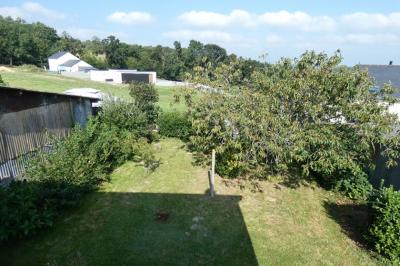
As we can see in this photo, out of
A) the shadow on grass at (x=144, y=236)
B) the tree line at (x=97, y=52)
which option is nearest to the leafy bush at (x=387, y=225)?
the shadow on grass at (x=144, y=236)

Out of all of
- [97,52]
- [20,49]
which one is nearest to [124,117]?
[20,49]

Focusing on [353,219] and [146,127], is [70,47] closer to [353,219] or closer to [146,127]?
[146,127]

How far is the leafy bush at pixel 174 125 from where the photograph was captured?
17402 millimetres

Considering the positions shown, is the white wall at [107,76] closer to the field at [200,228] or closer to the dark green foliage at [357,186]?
the field at [200,228]

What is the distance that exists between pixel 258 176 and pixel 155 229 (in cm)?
504

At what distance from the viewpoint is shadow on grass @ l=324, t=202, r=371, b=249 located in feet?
27.0

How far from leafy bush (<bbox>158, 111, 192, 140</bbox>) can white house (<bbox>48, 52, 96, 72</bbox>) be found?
208 feet

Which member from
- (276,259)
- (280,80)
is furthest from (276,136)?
(276,259)

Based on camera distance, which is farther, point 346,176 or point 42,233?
point 346,176

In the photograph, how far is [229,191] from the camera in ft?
34.9

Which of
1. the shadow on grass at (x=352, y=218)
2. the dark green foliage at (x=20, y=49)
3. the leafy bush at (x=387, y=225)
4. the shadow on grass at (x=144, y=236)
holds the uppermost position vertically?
the dark green foliage at (x=20, y=49)

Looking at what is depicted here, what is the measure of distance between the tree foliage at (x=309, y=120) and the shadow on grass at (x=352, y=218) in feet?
3.67

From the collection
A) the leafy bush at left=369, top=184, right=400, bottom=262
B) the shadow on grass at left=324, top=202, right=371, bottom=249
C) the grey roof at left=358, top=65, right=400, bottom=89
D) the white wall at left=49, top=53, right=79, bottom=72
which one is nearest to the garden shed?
the shadow on grass at left=324, top=202, right=371, bottom=249

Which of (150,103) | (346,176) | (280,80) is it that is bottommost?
(346,176)
